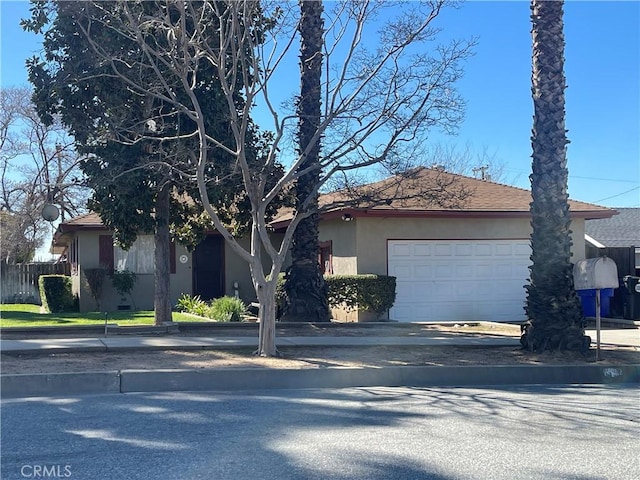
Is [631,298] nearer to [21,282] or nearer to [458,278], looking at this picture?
[458,278]

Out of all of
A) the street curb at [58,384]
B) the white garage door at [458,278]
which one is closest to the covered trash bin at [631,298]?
the white garage door at [458,278]

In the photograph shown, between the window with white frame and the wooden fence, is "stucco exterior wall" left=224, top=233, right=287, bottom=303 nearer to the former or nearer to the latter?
the window with white frame

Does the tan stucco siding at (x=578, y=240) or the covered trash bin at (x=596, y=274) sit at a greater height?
the tan stucco siding at (x=578, y=240)

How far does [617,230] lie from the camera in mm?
31359

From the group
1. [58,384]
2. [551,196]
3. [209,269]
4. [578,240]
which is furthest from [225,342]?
[578,240]

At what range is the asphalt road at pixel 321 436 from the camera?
608 centimetres

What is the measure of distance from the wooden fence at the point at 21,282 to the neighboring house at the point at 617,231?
74.9 feet

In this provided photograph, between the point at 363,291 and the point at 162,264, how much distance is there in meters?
5.18

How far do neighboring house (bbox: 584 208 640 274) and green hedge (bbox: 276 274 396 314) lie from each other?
46.3 feet

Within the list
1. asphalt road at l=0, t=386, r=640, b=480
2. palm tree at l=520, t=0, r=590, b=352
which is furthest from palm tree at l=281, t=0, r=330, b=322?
asphalt road at l=0, t=386, r=640, b=480

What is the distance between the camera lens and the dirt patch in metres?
10.5

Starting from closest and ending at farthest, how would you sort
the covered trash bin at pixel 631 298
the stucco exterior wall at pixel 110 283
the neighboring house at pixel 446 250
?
the neighboring house at pixel 446 250, the covered trash bin at pixel 631 298, the stucco exterior wall at pixel 110 283

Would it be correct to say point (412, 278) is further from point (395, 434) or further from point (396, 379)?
point (395, 434)

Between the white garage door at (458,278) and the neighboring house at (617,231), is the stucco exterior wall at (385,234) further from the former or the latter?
the neighboring house at (617,231)
